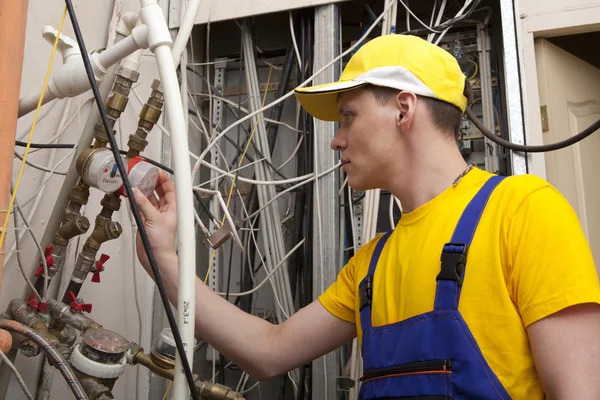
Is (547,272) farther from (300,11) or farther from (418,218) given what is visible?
(300,11)

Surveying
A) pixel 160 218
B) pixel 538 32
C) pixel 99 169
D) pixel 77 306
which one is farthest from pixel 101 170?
pixel 538 32

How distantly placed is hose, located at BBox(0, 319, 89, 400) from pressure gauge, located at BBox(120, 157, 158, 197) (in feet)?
0.88

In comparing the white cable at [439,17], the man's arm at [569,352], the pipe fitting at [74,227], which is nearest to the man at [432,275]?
the man's arm at [569,352]

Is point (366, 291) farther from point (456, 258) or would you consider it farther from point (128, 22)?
point (128, 22)

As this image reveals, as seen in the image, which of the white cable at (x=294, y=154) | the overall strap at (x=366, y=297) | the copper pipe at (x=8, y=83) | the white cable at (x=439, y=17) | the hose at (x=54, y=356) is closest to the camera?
the copper pipe at (x=8, y=83)

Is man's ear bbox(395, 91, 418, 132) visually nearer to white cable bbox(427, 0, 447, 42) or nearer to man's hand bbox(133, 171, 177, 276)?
man's hand bbox(133, 171, 177, 276)

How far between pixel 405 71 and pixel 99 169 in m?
0.56

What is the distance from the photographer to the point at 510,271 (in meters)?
0.79

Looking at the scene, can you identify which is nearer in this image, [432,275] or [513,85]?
[432,275]

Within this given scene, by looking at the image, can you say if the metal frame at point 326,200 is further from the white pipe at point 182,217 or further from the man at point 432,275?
the white pipe at point 182,217

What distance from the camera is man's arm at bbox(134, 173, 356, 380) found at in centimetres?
100

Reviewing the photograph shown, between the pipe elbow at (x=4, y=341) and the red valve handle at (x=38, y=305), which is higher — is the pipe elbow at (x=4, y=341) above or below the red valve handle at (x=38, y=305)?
below

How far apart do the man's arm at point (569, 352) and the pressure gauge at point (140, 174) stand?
63 centimetres

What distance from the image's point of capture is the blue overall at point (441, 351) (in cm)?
77
